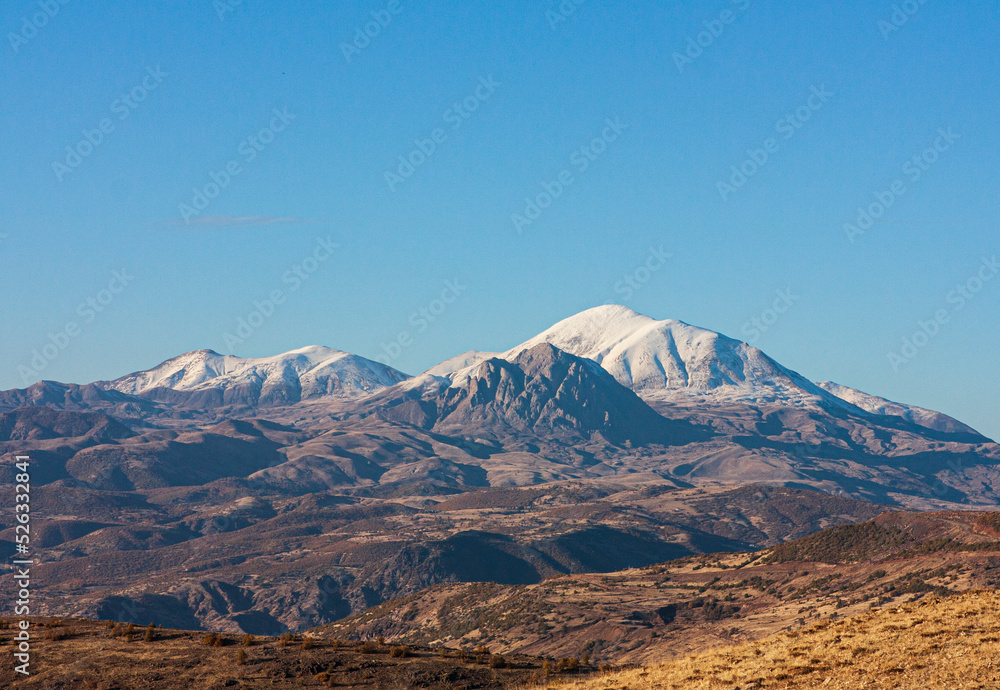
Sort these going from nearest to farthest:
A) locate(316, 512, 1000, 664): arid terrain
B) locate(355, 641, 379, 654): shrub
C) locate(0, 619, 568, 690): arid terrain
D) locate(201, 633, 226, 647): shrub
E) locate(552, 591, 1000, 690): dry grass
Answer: locate(552, 591, 1000, 690): dry grass → locate(0, 619, 568, 690): arid terrain → locate(201, 633, 226, 647): shrub → locate(355, 641, 379, 654): shrub → locate(316, 512, 1000, 664): arid terrain

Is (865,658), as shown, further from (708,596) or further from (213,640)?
(708,596)

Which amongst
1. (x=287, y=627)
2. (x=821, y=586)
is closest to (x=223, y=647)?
(x=821, y=586)

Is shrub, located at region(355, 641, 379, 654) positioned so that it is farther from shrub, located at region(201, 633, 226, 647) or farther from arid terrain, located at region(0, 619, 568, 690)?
shrub, located at region(201, 633, 226, 647)

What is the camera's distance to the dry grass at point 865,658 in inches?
1244

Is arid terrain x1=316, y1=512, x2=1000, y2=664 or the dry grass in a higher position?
the dry grass

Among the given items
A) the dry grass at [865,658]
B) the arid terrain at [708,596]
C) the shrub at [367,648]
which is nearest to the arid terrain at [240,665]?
the shrub at [367,648]

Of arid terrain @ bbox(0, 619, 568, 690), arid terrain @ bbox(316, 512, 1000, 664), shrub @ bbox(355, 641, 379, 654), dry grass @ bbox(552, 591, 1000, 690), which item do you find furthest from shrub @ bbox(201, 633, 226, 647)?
arid terrain @ bbox(316, 512, 1000, 664)

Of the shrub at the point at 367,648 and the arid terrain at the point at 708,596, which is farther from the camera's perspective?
the arid terrain at the point at 708,596

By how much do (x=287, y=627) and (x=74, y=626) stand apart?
142056mm

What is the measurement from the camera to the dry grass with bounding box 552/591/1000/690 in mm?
31609

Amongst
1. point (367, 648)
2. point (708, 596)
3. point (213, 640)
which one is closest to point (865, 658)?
point (367, 648)

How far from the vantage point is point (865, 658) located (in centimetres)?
3400

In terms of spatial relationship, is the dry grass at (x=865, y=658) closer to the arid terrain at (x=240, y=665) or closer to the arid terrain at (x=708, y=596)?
the arid terrain at (x=240, y=665)

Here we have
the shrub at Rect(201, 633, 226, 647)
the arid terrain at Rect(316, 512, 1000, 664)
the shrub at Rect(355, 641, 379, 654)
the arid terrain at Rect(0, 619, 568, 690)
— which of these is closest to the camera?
the arid terrain at Rect(0, 619, 568, 690)
